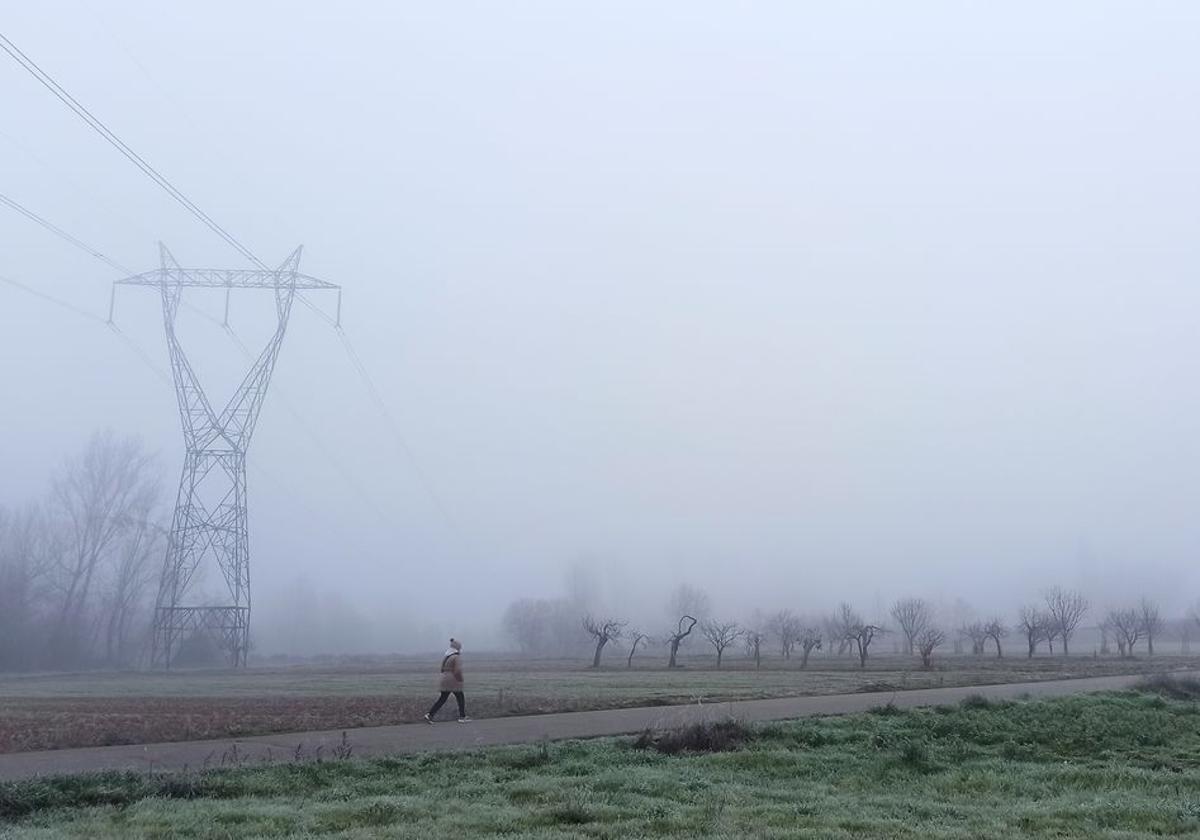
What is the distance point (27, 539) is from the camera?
187 feet

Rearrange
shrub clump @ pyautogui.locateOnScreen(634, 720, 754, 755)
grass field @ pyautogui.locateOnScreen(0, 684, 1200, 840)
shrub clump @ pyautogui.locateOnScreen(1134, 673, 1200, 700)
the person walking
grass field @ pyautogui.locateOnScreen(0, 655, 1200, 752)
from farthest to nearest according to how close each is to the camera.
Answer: shrub clump @ pyautogui.locateOnScreen(1134, 673, 1200, 700)
the person walking
grass field @ pyautogui.locateOnScreen(0, 655, 1200, 752)
shrub clump @ pyautogui.locateOnScreen(634, 720, 754, 755)
grass field @ pyautogui.locateOnScreen(0, 684, 1200, 840)

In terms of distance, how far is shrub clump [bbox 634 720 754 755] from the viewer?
15.6 m

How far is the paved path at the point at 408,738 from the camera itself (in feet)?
45.2

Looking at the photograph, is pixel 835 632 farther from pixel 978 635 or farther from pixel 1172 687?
pixel 1172 687

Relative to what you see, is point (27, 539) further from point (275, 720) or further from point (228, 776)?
point (228, 776)

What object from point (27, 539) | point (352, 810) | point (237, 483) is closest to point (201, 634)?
point (237, 483)

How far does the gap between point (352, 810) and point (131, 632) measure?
2112 inches

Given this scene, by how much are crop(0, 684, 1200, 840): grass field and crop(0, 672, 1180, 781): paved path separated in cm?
143

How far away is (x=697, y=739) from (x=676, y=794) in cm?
429

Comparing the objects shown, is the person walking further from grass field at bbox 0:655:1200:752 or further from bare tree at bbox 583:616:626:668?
bare tree at bbox 583:616:626:668

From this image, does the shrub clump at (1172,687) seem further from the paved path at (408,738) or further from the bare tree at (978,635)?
the bare tree at (978,635)

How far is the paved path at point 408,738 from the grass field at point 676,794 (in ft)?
4.69

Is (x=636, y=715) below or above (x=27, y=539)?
below

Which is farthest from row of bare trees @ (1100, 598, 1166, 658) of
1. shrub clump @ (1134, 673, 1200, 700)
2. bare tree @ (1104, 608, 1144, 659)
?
shrub clump @ (1134, 673, 1200, 700)
